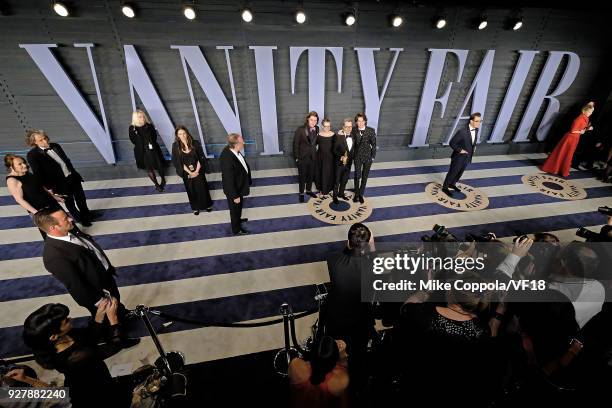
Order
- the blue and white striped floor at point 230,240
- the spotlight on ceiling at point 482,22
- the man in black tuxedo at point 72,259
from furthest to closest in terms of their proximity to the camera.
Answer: the spotlight on ceiling at point 482,22 → the blue and white striped floor at point 230,240 → the man in black tuxedo at point 72,259

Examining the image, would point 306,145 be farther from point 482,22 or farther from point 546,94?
point 546,94

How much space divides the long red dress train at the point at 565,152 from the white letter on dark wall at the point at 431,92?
299cm

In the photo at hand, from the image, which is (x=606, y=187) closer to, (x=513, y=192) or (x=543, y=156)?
(x=543, y=156)

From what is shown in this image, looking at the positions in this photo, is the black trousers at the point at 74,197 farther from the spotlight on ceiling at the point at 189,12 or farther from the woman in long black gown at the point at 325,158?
the woman in long black gown at the point at 325,158

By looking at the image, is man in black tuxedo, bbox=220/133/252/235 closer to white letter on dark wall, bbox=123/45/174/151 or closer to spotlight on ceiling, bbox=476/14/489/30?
white letter on dark wall, bbox=123/45/174/151

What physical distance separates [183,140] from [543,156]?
10.1 metres

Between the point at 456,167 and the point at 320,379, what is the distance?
19.5 feet

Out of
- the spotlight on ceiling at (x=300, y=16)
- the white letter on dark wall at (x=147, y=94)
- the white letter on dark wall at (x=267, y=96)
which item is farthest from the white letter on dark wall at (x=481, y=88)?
the white letter on dark wall at (x=147, y=94)

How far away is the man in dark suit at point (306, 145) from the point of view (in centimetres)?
601

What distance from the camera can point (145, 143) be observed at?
6281 mm

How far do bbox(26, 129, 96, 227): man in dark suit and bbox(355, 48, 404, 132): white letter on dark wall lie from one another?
20.4 ft

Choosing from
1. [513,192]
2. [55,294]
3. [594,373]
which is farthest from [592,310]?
[55,294]

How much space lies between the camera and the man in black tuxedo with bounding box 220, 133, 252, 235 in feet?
15.6

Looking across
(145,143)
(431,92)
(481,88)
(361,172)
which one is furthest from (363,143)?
(145,143)
